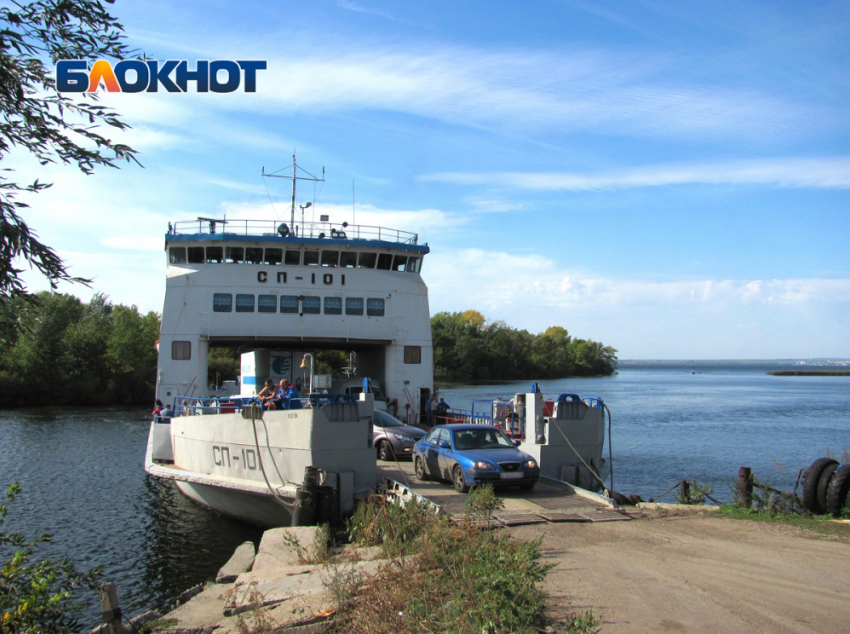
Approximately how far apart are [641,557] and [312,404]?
231 inches

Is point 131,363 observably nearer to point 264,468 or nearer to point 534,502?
point 264,468

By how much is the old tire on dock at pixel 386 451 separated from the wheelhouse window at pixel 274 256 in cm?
721

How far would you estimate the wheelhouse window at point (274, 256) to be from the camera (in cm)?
2019

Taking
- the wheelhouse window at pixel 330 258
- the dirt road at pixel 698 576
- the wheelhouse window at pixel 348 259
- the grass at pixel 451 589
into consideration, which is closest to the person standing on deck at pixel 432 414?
the wheelhouse window at pixel 348 259

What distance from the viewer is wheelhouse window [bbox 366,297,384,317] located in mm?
20359

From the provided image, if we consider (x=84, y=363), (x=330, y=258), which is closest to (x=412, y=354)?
(x=330, y=258)

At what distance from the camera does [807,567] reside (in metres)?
7.68

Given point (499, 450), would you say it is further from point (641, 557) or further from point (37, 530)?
point (37, 530)

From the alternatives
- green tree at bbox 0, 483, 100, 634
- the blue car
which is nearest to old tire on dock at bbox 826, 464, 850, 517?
the blue car

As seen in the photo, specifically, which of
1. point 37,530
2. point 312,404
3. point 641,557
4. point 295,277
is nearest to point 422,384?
point 295,277

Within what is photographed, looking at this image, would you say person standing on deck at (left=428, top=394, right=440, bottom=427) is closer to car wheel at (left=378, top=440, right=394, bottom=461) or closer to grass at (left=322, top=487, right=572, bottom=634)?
car wheel at (left=378, top=440, right=394, bottom=461)

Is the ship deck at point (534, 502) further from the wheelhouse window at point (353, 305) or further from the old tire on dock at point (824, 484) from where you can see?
the wheelhouse window at point (353, 305)

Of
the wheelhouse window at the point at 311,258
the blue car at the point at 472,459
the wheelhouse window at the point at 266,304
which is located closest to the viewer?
the blue car at the point at 472,459

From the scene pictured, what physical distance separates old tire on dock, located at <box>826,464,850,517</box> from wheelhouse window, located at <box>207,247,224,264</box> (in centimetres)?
1688
